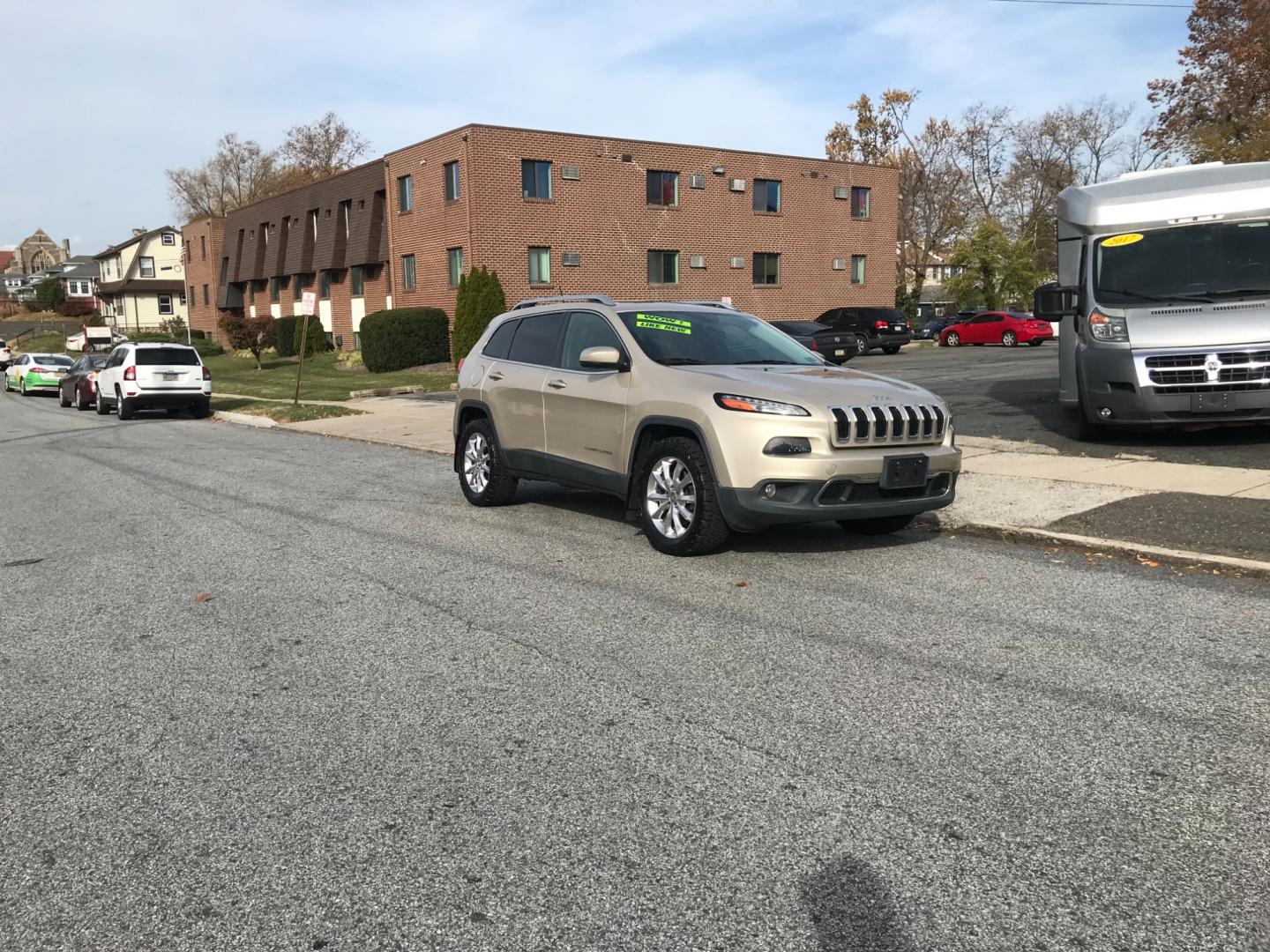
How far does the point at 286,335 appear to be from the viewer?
48.1 metres

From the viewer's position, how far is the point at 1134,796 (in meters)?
3.56

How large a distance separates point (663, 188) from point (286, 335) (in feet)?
65.1

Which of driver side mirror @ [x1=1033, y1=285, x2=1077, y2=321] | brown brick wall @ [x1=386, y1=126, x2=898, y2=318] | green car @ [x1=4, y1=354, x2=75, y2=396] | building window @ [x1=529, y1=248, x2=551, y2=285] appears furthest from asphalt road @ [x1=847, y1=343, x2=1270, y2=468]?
green car @ [x1=4, y1=354, x2=75, y2=396]

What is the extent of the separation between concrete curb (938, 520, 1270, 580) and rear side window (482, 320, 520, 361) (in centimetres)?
408

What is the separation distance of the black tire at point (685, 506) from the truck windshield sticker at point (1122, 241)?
6865 mm

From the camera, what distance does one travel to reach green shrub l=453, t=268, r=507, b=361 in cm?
3152

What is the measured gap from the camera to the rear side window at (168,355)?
2316 centimetres

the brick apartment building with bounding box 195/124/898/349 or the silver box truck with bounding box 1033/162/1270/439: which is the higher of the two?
the brick apartment building with bounding box 195/124/898/349

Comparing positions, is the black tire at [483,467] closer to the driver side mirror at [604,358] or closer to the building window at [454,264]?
the driver side mirror at [604,358]

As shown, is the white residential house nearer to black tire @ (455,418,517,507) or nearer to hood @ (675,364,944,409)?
black tire @ (455,418,517,507)

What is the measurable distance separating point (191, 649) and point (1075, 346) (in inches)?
396

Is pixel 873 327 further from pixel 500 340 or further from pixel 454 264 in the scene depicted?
pixel 500 340

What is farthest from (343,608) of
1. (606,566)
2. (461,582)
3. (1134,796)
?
(1134,796)

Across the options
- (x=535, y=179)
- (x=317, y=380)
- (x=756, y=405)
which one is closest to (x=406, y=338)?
(x=317, y=380)
